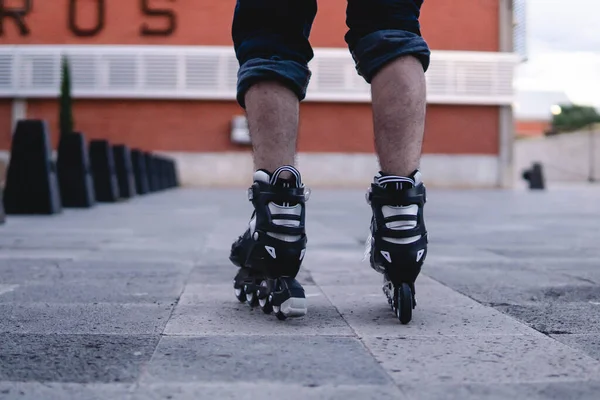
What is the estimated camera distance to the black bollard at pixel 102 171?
8.79m

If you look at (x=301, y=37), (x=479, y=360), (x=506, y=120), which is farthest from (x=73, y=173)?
(x=506, y=120)

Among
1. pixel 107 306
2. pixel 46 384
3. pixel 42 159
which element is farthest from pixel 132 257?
pixel 42 159

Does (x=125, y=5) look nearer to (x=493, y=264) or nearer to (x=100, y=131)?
(x=100, y=131)

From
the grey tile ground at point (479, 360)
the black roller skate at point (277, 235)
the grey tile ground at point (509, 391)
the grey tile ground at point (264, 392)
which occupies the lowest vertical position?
the grey tile ground at point (479, 360)

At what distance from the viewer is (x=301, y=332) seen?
5.37 feet

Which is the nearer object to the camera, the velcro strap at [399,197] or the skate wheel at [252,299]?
the velcro strap at [399,197]

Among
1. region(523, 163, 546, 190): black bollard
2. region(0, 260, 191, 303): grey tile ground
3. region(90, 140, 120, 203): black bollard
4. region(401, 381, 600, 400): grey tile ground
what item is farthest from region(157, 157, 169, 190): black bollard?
region(401, 381, 600, 400): grey tile ground

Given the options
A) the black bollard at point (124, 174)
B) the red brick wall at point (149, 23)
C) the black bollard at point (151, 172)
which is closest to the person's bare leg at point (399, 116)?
the black bollard at point (124, 174)

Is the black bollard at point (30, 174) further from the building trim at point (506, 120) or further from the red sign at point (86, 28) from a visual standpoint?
the building trim at point (506, 120)

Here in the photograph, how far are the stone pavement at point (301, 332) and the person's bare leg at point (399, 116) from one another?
36 cm

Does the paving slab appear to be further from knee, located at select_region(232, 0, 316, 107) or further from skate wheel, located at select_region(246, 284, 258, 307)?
knee, located at select_region(232, 0, 316, 107)

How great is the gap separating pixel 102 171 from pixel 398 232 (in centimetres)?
744

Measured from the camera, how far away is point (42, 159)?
20.3 feet

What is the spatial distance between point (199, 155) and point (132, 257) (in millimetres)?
17980
